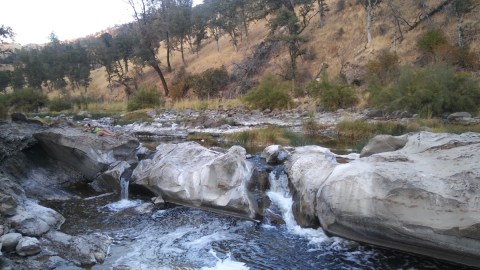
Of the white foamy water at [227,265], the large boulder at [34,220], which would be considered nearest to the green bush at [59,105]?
the large boulder at [34,220]

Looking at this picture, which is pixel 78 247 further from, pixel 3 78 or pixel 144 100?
pixel 3 78

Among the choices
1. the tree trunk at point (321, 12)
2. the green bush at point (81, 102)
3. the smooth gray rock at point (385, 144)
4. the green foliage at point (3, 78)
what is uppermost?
the tree trunk at point (321, 12)

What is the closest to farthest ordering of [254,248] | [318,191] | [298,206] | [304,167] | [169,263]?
[169,263] < [254,248] < [318,191] < [298,206] < [304,167]

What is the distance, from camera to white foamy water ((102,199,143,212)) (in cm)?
939

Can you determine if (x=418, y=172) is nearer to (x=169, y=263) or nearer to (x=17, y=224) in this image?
(x=169, y=263)

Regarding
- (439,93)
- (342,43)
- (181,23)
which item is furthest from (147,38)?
(439,93)

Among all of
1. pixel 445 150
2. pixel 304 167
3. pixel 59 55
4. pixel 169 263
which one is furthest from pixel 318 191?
pixel 59 55

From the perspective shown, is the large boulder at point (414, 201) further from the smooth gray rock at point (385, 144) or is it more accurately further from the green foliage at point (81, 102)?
the green foliage at point (81, 102)

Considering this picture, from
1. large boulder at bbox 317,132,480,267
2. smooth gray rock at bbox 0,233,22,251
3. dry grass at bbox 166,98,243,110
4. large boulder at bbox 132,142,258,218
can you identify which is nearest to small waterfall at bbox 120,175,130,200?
large boulder at bbox 132,142,258,218

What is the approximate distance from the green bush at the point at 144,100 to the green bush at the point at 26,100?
1097 cm

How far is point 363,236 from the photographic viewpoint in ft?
22.4

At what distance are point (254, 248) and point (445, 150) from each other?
4052mm

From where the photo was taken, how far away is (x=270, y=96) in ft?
84.7

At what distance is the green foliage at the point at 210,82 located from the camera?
Answer: 39.6 meters
